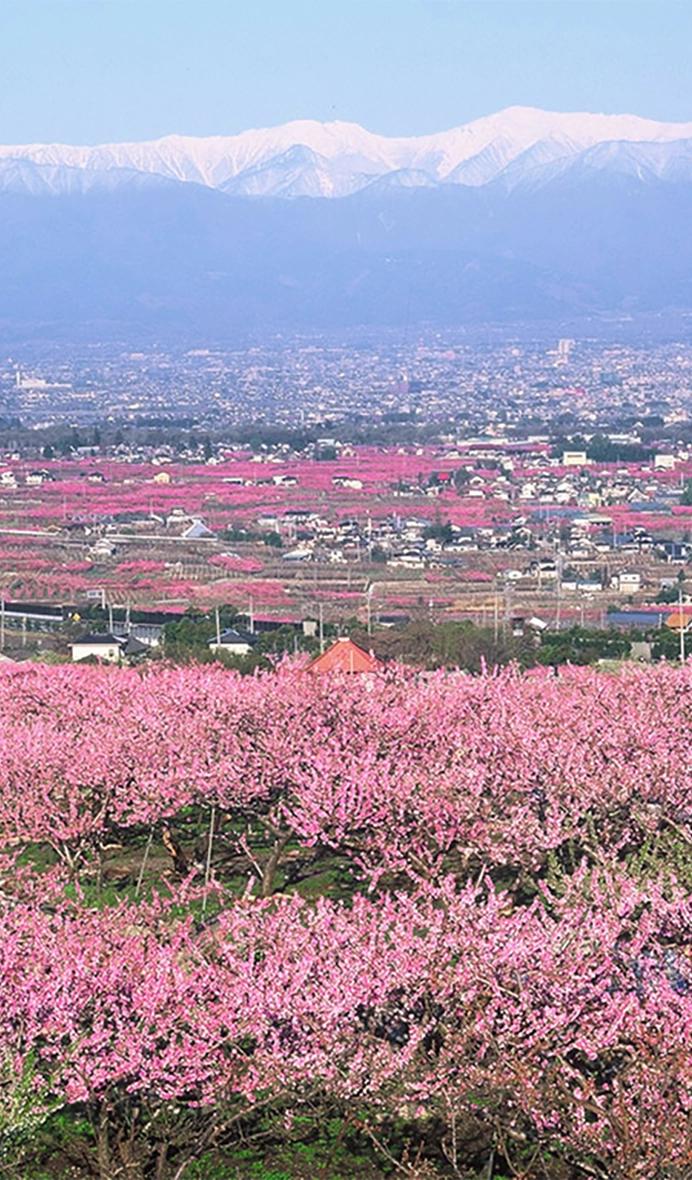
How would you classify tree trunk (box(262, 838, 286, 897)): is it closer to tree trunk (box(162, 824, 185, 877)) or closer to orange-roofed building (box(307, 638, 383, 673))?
tree trunk (box(162, 824, 185, 877))

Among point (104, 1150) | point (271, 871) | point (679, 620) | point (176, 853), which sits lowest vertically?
point (679, 620)

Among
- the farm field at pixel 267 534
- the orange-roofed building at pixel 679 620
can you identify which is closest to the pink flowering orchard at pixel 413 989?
the orange-roofed building at pixel 679 620

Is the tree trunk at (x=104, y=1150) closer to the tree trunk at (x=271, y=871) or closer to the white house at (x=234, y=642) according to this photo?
the tree trunk at (x=271, y=871)

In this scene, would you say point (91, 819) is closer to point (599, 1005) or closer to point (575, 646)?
point (599, 1005)

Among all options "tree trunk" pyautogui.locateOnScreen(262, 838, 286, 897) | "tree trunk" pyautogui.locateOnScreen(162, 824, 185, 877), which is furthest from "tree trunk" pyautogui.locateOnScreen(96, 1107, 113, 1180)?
"tree trunk" pyautogui.locateOnScreen(162, 824, 185, 877)

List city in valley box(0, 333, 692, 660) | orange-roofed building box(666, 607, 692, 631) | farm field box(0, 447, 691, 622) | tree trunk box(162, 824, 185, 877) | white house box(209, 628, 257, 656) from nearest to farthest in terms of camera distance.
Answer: tree trunk box(162, 824, 185, 877) → white house box(209, 628, 257, 656) → orange-roofed building box(666, 607, 692, 631) → city in valley box(0, 333, 692, 660) → farm field box(0, 447, 691, 622)

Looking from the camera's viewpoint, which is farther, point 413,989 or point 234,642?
point 234,642

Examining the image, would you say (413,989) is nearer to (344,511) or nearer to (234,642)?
(234,642)

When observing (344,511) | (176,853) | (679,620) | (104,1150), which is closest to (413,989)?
(104,1150)

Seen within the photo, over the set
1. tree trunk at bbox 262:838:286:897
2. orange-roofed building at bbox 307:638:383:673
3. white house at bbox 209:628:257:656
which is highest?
tree trunk at bbox 262:838:286:897

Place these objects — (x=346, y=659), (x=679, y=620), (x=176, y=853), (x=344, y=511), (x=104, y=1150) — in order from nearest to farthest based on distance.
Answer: (x=104, y=1150)
(x=176, y=853)
(x=346, y=659)
(x=679, y=620)
(x=344, y=511)
